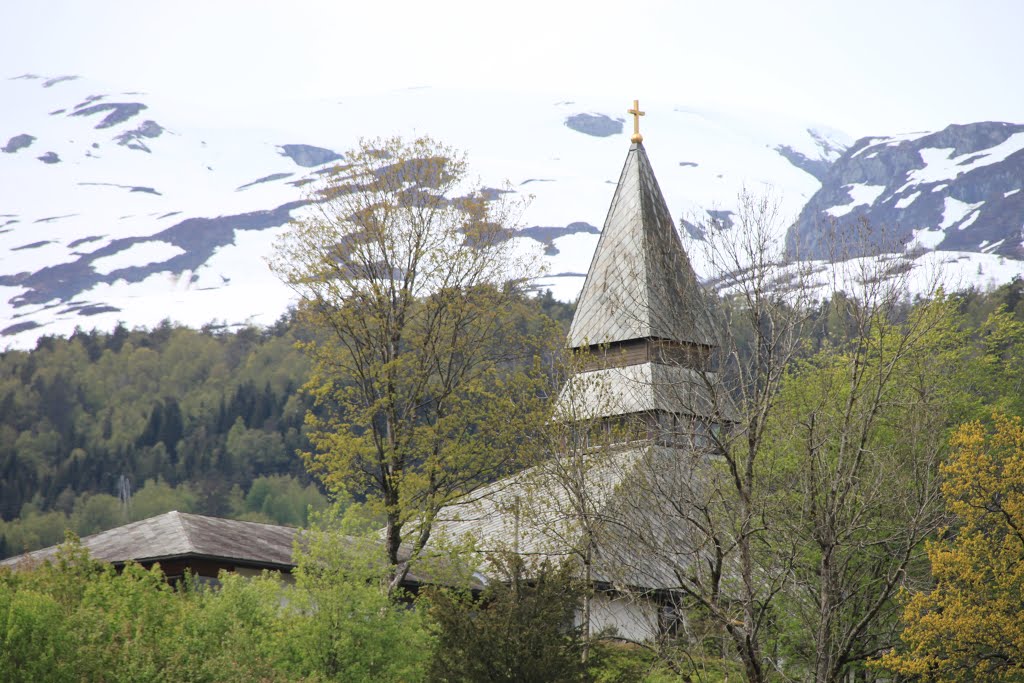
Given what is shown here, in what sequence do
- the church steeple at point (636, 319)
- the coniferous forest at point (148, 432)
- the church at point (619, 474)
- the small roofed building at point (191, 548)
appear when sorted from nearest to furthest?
the church at point (619, 474)
the church steeple at point (636, 319)
the small roofed building at point (191, 548)
the coniferous forest at point (148, 432)

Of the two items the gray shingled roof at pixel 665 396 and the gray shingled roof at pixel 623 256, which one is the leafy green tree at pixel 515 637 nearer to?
the gray shingled roof at pixel 665 396

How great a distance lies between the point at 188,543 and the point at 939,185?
5685 inches

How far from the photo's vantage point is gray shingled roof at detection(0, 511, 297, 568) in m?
25.5

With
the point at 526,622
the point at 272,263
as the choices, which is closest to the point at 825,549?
the point at 526,622

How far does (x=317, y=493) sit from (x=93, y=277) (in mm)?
86704

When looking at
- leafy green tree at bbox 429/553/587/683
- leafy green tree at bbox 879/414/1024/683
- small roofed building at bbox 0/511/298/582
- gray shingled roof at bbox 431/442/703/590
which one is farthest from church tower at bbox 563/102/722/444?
small roofed building at bbox 0/511/298/582

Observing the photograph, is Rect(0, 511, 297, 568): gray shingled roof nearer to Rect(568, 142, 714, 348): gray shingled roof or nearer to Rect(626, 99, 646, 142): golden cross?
Rect(568, 142, 714, 348): gray shingled roof

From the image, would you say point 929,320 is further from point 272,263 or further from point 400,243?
point 272,263

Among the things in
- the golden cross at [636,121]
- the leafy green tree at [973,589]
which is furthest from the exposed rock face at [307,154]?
the leafy green tree at [973,589]

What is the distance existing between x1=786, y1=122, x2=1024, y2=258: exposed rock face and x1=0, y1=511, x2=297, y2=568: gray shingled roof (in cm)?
9648

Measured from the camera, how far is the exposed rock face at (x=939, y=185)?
130 m

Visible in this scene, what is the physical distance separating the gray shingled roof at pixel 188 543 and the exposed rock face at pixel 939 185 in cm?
9648

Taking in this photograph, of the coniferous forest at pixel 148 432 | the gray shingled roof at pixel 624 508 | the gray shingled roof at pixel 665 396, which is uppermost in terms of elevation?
the gray shingled roof at pixel 665 396

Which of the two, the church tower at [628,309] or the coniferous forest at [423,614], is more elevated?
the church tower at [628,309]
